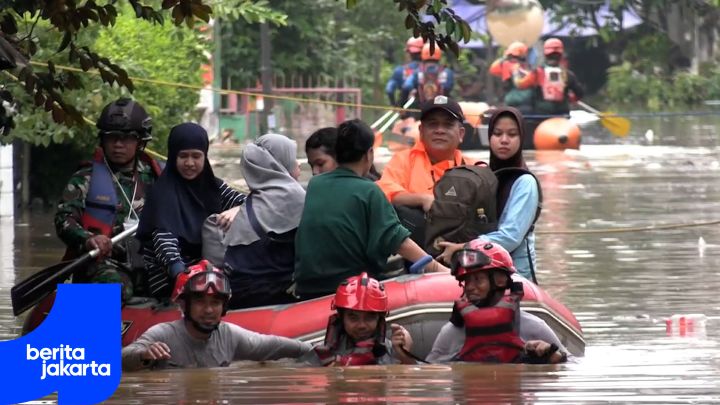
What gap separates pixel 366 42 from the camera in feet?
155

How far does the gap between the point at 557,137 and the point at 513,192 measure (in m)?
22.4

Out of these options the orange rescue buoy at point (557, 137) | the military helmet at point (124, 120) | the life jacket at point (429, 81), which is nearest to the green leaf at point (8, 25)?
the military helmet at point (124, 120)

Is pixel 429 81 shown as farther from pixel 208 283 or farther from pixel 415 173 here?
pixel 208 283

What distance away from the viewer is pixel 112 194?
1100 cm

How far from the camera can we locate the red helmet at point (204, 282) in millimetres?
9406

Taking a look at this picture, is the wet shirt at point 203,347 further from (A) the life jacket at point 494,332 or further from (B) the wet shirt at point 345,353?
(A) the life jacket at point 494,332

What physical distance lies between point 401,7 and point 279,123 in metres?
28.3

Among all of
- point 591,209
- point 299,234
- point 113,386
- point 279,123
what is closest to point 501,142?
point 299,234

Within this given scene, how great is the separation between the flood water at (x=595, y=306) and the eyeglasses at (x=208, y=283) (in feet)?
1.24

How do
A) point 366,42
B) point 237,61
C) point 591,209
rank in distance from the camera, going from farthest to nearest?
point 366,42 < point 237,61 < point 591,209

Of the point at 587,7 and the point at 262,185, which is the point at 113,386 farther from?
the point at 587,7

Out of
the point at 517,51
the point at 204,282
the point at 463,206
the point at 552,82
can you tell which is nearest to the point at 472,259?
the point at 463,206

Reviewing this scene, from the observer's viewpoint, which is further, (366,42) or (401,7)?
(366,42)

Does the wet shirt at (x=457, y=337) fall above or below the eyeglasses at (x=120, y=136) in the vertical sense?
below
